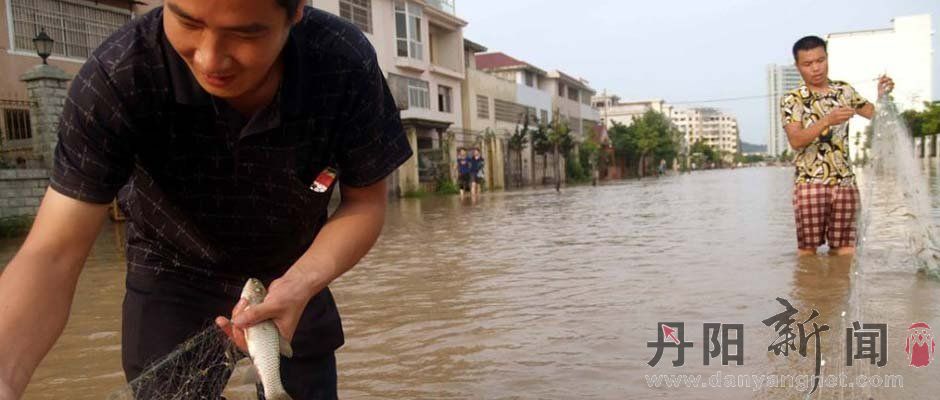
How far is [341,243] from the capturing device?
190 cm

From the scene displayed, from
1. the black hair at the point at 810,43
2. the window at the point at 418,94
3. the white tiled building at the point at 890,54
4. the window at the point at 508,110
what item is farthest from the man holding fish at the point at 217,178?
the white tiled building at the point at 890,54

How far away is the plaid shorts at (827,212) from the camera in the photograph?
5480mm

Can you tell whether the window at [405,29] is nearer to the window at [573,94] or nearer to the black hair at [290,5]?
the window at [573,94]

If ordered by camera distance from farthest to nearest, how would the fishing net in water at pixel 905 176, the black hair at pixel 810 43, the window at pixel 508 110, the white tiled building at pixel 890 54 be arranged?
the white tiled building at pixel 890 54
the window at pixel 508 110
the black hair at pixel 810 43
the fishing net in water at pixel 905 176

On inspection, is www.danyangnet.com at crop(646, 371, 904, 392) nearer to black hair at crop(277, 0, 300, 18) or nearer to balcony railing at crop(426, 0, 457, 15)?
black hair at crop(277, 0, 300, 18)

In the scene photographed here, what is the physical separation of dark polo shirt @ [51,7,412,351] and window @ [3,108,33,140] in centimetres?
1389

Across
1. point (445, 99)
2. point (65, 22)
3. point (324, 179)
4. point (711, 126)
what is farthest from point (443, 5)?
point (711, 126)

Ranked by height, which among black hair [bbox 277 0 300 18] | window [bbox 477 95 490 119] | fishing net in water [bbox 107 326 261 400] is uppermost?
window [bbox 477 95 490 119]

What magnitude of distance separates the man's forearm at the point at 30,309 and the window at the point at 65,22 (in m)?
15.9

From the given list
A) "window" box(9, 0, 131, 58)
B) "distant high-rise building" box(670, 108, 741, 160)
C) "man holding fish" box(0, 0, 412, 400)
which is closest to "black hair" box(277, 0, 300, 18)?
"man holding fish" box(0, 0, 412, 400)

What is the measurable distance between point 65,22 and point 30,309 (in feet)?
55.8

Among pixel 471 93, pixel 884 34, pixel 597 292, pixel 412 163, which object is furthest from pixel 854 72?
pixel 597 292

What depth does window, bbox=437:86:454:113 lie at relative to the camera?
3275 centimetres

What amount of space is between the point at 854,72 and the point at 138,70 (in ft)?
230
